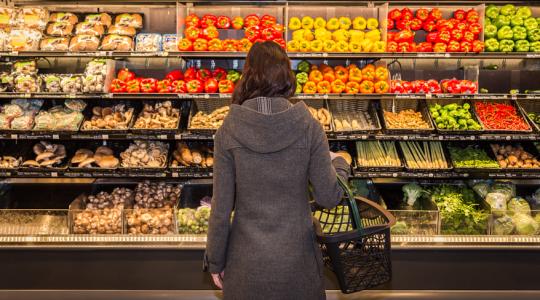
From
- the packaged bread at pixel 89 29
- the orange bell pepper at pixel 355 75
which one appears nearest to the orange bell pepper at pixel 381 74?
the orange bell pepper at pixel 355 75

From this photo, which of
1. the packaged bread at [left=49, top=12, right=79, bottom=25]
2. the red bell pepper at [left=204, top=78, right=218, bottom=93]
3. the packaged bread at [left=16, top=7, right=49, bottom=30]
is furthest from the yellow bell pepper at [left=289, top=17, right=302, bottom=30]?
the packaged bread at [left=16, top=7, right=49, bottom=30]

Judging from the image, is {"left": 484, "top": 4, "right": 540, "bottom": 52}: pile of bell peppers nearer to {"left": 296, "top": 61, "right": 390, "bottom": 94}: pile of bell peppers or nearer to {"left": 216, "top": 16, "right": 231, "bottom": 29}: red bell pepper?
{"left": 296, "top": 61, "right": 390, "bottom": 94}: pile of bell peppers

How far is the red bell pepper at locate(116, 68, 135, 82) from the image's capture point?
4.65 meters

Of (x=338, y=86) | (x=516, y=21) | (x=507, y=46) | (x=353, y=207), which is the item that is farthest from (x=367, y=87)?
(x=353, y=207)

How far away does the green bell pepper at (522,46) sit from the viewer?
452 cm

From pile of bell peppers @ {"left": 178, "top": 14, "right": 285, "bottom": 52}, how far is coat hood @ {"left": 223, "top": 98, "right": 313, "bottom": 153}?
236 cm

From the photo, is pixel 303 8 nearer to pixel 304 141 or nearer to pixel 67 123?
pixel 67 123

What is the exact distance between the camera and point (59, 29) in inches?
185

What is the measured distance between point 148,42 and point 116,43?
281mm

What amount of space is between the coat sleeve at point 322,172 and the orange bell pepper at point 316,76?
8.23ft

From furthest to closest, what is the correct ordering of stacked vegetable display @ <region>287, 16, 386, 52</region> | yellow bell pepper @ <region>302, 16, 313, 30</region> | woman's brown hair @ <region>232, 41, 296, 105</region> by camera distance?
yellow bell pepper @ <region>302, 16, 313, 30</region>
stacked vegetable display @ <region>287, 16, 386, 52</region>
woman's brown hair @ <region>232, 41, 296, 105</region>

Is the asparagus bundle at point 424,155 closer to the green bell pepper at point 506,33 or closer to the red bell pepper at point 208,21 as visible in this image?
the green bell pepper at point 506,33

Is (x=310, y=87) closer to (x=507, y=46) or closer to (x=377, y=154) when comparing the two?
(x=377, y=154)

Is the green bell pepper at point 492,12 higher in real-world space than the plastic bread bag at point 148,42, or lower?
higher
